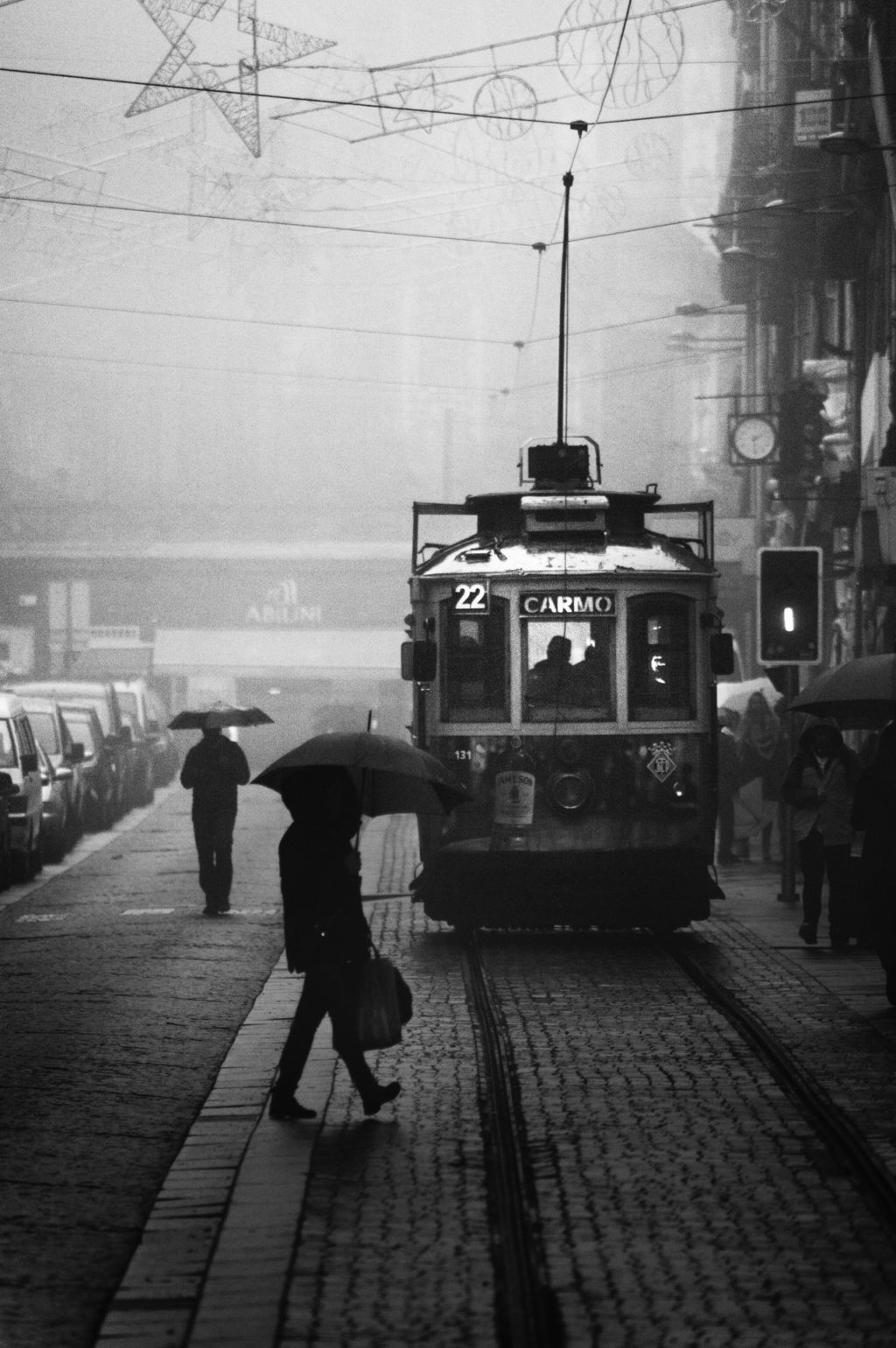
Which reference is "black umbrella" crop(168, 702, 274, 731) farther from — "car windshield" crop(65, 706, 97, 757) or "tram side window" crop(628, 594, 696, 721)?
"car windshield" crop(65, 706, 97, 757)

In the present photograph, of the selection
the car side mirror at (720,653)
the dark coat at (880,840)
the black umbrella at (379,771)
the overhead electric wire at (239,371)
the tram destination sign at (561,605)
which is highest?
the overhead electric wire at (239,371)

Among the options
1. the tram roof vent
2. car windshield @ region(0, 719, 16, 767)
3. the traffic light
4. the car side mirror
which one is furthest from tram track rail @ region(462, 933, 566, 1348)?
car windshield @ region(0, 719, 16, 767)

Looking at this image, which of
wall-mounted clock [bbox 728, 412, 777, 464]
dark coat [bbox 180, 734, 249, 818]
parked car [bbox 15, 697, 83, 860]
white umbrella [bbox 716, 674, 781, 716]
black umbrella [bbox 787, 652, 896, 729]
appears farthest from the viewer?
wall-mounted clock [bbox 728, 412, 777, 464]

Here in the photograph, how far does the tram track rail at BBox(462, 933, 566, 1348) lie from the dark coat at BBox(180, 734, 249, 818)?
7751 mm

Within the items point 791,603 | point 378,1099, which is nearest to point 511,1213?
point 378,1099

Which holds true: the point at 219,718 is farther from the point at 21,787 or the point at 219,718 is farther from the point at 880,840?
the point at 880,840

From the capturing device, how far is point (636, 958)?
14.8 m

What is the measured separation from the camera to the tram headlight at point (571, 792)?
1537 centimetres

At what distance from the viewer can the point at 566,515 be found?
16.1 metres

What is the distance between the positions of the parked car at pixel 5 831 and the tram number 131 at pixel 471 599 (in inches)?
230

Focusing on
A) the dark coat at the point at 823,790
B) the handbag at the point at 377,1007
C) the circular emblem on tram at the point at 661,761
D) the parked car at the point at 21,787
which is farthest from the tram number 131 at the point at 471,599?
the handbag at the point at 377,1007

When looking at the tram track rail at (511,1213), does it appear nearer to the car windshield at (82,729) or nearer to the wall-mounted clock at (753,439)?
the car windshield at (82,729)

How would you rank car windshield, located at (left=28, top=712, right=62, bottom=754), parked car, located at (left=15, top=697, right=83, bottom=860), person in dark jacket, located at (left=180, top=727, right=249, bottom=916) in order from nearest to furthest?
person in dark jacket, located at (left=180, top=727, right=249, bottom=916)
parked car, located at (left=15, top=697, right=83, bottom=860)
car windshield, located at (left=28, top=712, right=62, bottom=754)

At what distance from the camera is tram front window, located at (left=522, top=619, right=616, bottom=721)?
51.2ft
